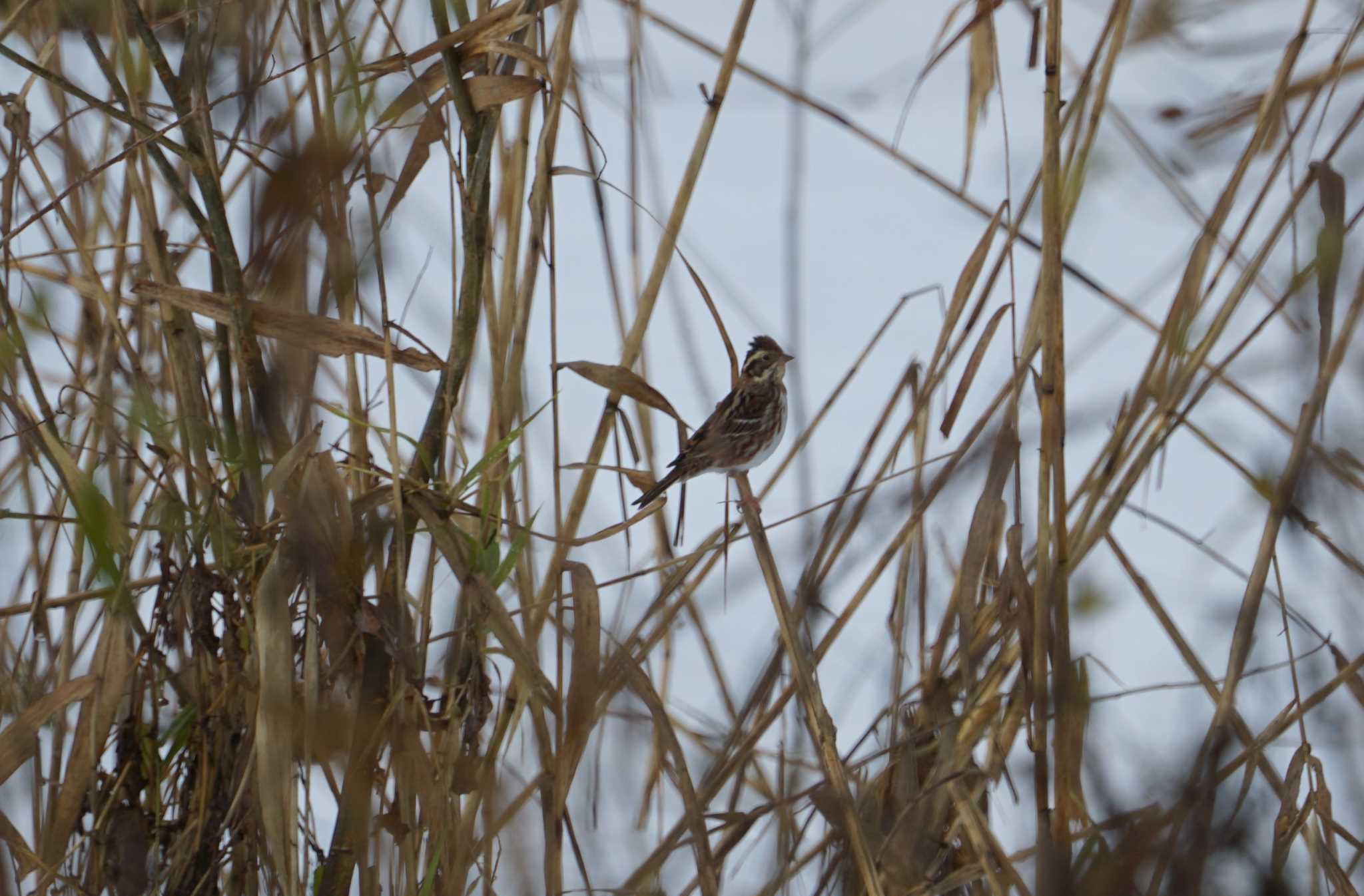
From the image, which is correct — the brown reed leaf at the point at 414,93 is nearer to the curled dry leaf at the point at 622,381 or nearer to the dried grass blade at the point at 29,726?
the curled dry leaf at the point at 622,381

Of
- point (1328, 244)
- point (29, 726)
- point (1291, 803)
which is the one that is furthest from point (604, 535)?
point (1291, 803)

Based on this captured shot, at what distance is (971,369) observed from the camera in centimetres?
171

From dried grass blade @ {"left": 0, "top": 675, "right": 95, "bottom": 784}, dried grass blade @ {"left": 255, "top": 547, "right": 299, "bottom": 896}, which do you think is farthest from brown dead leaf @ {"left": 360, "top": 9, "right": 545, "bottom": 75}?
dried grass blade @ {"left": 0, "top": 675, "right": 95, "bottom": 784}

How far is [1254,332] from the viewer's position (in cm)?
160

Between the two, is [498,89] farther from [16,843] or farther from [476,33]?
[16,843]

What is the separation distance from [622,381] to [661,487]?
383 mm

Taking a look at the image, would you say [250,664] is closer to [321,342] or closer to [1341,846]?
[321,342]

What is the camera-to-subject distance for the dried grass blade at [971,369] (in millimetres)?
1697

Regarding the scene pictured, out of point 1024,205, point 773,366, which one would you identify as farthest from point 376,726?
point 773,366

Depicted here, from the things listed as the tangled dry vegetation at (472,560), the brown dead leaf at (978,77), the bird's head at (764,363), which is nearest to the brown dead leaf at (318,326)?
the tangled dry vegetation at (472,560)

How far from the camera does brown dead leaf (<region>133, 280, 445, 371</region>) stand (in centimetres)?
127

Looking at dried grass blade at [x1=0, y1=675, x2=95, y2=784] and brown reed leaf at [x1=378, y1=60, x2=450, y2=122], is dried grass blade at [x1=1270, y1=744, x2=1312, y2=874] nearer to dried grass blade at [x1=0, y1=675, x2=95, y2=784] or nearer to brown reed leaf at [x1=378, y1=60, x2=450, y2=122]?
brown reed leaf at [x1=378, y1=60, x2=450, y2=122]

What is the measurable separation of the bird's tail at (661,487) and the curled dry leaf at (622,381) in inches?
8.3

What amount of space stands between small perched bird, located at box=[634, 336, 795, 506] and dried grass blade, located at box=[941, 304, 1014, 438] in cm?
24
